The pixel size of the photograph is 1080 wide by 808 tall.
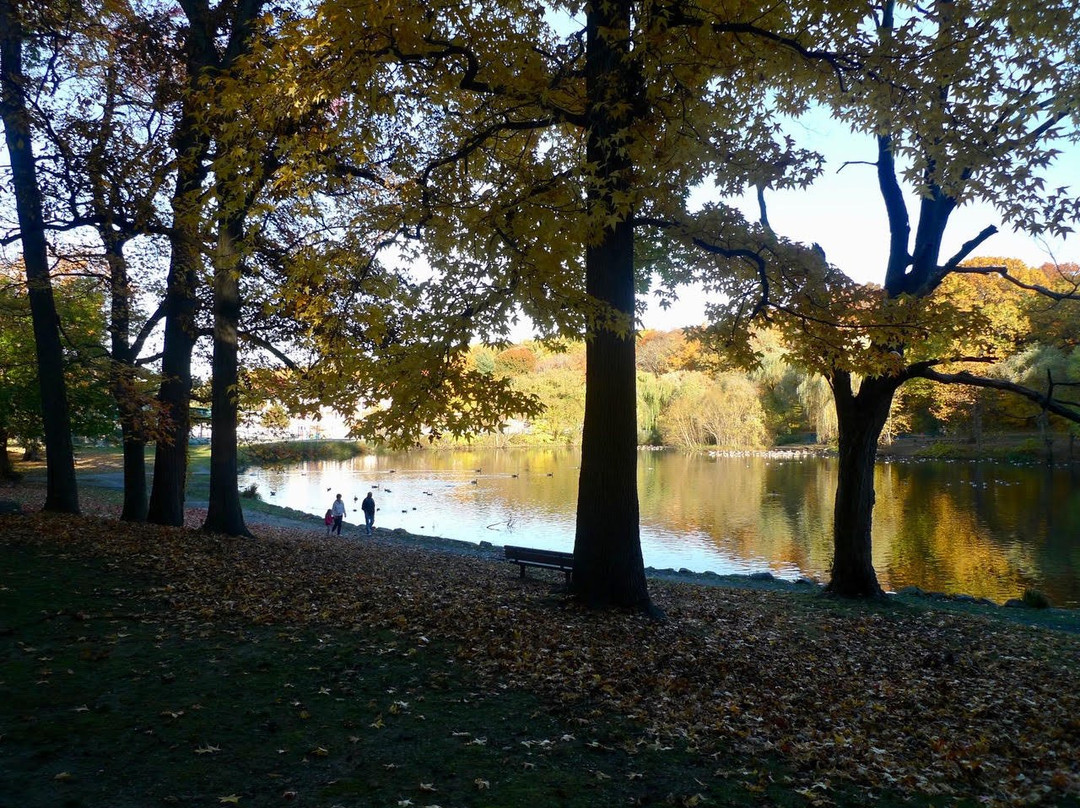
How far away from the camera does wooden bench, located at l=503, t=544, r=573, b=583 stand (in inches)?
406

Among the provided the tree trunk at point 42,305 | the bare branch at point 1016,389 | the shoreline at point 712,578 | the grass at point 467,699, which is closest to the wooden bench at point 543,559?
the grass at point 467,699

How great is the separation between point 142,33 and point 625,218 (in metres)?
9.88

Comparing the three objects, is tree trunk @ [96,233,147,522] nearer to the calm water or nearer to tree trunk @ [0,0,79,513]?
tree trunk @ [0,0,79,513]

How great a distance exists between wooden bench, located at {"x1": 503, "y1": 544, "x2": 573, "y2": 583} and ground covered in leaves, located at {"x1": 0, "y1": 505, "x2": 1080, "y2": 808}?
1584mm

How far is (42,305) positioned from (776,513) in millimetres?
24759

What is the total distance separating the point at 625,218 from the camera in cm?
768

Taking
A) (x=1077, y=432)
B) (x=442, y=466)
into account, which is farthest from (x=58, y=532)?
(x=1077, y=432)

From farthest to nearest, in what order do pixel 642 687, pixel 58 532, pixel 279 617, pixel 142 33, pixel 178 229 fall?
pixel 142 33 → pixel 178 229 → pixel 58 532 → pixel 279 617 → pixel 642 687

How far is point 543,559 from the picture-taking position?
10.7 meters

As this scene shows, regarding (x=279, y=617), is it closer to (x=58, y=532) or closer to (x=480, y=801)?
(x=480, y=801)

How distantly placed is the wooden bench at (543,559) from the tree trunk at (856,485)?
4.65 m

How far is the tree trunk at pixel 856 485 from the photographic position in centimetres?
1110

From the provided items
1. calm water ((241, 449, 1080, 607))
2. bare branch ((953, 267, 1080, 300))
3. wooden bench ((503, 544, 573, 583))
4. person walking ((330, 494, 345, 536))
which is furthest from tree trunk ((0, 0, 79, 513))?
bare branch ((953, 267, 1080, 300))

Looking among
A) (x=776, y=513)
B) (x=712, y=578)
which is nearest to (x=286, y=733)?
(x=712, y=578)
